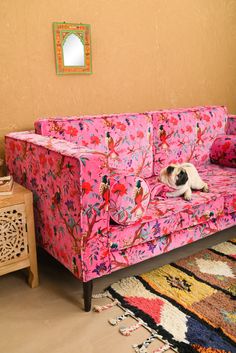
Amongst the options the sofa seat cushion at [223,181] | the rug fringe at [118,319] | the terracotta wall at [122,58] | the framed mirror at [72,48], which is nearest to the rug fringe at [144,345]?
the rug fringe at [118,319]

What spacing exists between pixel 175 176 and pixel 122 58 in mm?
1123

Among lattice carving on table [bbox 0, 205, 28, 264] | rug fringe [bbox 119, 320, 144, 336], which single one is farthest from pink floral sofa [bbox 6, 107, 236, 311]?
rug fringe [bbox 119, 320, 144, 336]

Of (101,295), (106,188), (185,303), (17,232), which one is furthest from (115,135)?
(185,303)

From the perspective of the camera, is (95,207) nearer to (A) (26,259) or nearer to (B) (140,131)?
(A) (26,259)

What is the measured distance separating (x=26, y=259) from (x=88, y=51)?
1.50m

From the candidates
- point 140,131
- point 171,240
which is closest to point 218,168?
point 140,131

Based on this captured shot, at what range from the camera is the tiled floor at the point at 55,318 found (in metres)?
1.53

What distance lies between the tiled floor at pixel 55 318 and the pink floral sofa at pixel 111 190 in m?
0.15

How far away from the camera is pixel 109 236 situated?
1.73m

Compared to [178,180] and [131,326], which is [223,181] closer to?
[178,180]

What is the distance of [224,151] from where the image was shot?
281cm

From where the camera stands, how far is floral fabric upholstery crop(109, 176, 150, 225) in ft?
5.67

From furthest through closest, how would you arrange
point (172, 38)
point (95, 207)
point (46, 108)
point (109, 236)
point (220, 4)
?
point (220, 4), point (172, 38), point (46, 108), point (109, 236), point (95, 207)

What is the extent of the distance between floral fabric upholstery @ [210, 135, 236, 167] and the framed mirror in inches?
46.6
